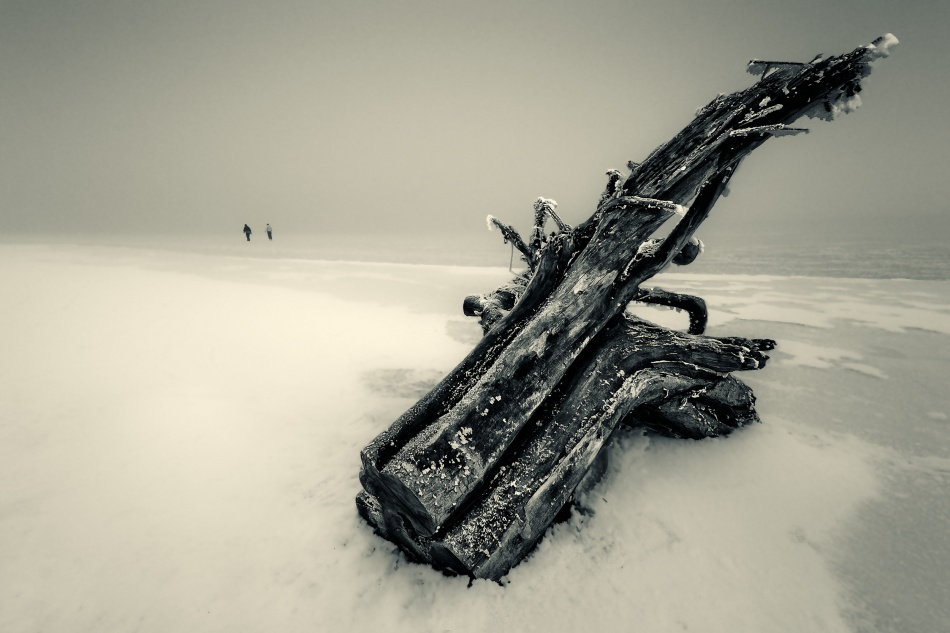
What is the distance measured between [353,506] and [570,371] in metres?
2.21

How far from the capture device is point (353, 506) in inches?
131

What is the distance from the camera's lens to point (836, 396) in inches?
199

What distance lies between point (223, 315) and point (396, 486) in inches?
313

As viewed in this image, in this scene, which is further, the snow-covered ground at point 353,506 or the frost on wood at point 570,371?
the frost on wood at point 570,371

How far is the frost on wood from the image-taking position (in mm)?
2484

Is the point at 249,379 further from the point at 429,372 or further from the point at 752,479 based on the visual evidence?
the point at 752,479

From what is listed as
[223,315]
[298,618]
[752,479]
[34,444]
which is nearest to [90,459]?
[34,444]

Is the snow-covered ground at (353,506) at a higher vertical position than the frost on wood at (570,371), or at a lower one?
lower

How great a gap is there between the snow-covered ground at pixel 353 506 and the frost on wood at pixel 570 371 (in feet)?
1.25

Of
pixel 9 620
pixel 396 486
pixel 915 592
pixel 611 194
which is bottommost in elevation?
pixel 9 620

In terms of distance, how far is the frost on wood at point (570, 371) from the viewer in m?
2.48

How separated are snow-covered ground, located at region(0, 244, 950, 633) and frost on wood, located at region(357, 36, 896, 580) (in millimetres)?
379

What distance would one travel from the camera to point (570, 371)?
128 inches

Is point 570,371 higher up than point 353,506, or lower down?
higher up
